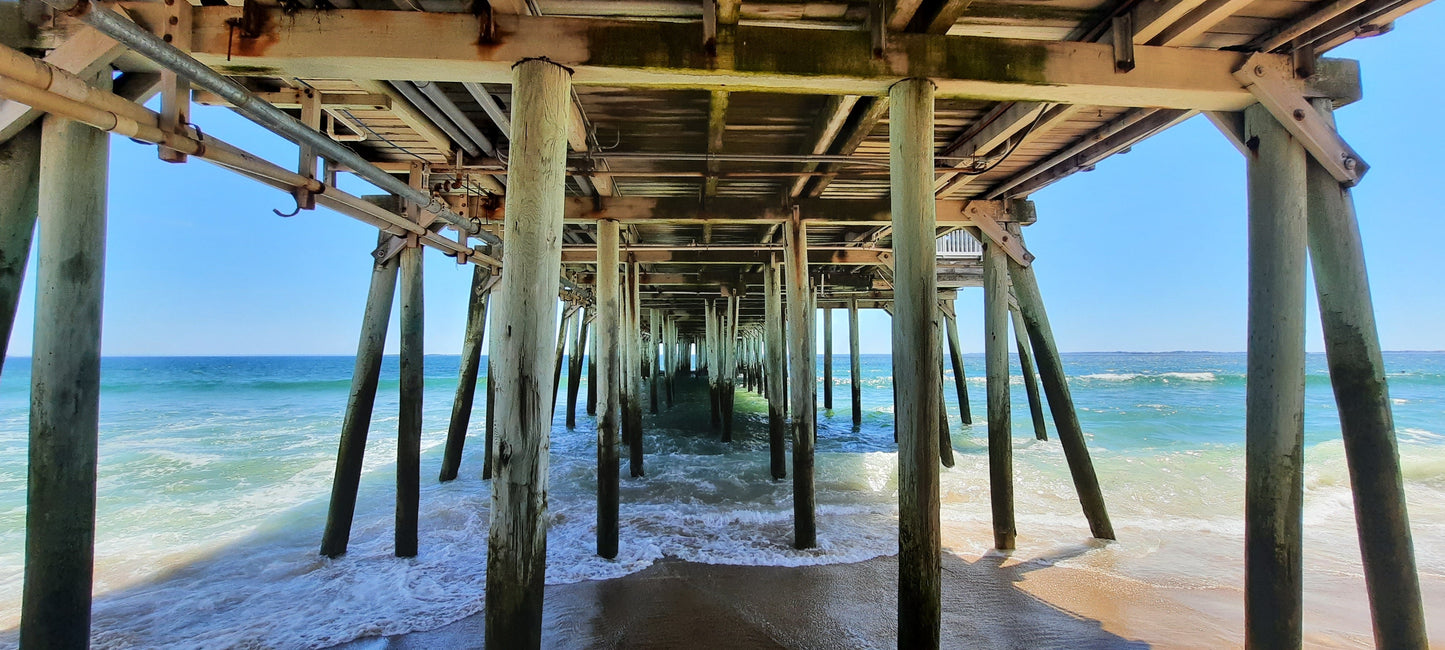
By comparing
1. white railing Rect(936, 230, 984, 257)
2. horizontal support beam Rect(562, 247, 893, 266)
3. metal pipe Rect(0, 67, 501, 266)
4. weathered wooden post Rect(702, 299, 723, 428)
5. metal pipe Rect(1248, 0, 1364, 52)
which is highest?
white railing Rect(936, 230, 984, 257)

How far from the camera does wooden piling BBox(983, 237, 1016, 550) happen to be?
523 cm

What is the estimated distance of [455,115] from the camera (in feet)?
13.7

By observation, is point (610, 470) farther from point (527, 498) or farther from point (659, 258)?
point (659, 258)

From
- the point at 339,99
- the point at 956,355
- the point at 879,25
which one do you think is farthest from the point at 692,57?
the point at 956,355

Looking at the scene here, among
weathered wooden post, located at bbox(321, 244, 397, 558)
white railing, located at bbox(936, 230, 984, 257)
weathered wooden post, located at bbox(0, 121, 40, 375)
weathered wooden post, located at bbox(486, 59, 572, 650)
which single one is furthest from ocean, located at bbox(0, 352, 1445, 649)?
white railing, located at bbox(936, 230, 984, 257)

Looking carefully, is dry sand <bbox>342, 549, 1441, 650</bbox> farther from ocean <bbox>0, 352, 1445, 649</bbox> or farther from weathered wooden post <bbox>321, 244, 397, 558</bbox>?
weathered wooden post <bbox>321, 244, 397, 558</bbox>

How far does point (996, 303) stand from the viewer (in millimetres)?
5656

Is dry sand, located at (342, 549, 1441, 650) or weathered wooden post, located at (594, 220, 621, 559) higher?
weathered wooden post, located at (594, 220, 621, 559)

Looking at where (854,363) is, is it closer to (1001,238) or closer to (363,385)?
(1001,238)

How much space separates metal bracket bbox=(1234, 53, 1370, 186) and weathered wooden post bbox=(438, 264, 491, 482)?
7.92m

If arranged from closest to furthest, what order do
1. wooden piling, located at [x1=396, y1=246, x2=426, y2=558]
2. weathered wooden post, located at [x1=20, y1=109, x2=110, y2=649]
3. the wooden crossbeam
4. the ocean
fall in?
weathered wooden post, located at [x1=20, y1=109, x2=110, y2=649], the wooden crossbeam, the ocean, wooden piling, located at [x1=396, y1=246, x2=426, y2=558]

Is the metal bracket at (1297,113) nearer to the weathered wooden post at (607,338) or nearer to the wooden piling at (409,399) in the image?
the weathered wooden post at (607,338)

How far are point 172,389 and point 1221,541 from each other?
52.1 m

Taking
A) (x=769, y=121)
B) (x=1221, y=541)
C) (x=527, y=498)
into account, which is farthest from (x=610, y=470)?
(x=1221, y=541)
